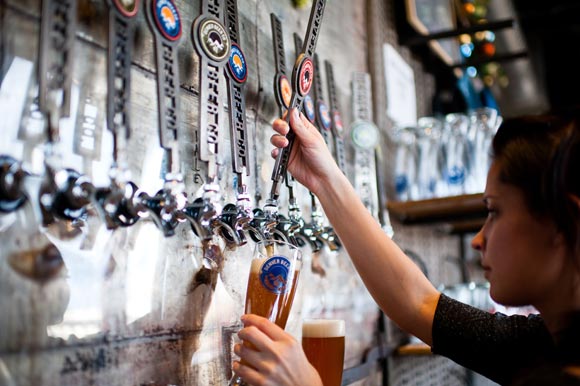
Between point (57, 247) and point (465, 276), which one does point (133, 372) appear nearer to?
point (57, 247)

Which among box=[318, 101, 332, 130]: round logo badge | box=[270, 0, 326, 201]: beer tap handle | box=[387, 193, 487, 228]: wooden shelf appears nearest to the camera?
box=[270, 0, 326, 201]: beer tap handle

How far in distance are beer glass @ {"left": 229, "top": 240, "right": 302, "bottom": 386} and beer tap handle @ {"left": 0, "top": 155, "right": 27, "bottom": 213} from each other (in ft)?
1.78

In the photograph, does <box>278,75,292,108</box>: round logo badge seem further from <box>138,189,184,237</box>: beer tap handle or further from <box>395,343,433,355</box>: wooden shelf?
<box>395,343,433,355</box>: wooden shelf

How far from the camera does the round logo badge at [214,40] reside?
1450 millimetres

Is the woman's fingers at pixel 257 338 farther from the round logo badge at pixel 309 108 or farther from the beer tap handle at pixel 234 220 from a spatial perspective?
the round logo badge at pixel 309 108

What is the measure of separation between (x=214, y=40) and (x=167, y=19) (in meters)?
0.17

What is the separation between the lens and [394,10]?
3455 millimetres

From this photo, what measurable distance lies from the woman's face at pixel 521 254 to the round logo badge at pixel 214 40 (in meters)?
0.74

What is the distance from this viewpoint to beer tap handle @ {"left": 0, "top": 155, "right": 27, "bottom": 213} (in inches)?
39.1

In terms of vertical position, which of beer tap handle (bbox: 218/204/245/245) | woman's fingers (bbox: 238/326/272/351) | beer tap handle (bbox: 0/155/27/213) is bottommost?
woman's fingers (bbox: 238/326/272/351)

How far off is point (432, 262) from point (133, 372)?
2711mm

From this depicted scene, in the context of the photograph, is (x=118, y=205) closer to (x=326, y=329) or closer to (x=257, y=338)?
(x=257, y=338)

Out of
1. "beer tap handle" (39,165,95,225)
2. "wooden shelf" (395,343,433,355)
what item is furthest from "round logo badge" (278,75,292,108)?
"wooden shelf" (395,343,433,355)

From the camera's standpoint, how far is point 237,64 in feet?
5.21
